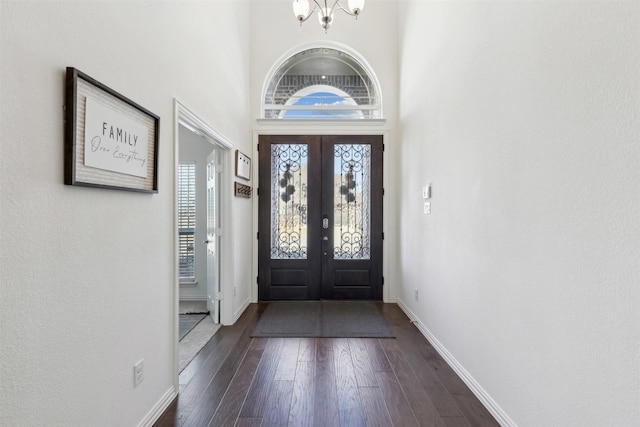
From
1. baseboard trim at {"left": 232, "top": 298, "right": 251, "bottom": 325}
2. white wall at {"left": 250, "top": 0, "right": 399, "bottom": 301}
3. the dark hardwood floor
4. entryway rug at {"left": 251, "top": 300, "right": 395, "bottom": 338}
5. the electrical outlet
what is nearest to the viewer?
the electrical outlet

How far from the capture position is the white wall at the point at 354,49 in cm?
425

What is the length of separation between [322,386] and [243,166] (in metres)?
2.59

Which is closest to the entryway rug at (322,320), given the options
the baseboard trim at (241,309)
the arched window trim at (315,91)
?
the baseboard trim at (241,309)

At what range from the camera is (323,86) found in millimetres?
4473

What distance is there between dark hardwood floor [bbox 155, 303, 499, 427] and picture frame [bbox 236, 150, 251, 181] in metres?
1.82

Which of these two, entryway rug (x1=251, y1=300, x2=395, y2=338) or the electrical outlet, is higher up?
the electrical outlet

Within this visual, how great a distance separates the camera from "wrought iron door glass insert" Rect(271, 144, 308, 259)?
432 centimetres

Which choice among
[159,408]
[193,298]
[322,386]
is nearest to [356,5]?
[322,386]

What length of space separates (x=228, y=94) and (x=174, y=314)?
2.30m

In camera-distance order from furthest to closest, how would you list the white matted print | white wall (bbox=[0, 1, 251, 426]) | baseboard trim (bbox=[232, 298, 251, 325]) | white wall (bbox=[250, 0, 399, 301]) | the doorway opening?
white wall (bbox=[250, 0, 399, 301]) → baseboard trim (bbox=[232, 298, 251, 325]) → the doorway opening → the white matted print → white wall (bbox=[0, 1, 251, 426])

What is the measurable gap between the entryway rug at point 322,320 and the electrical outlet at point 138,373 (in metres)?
1.46

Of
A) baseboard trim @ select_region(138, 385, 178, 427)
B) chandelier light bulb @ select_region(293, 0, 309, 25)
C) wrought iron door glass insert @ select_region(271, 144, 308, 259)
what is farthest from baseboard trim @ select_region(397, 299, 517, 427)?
chandelier light bulb @ select_region(293, 0, 309, 25)

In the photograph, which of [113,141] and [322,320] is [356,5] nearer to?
[113,141]

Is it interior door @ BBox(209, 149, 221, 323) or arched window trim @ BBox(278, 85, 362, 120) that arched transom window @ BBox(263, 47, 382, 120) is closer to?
arched window trim @ BBox(278, 85, 362, 120)
